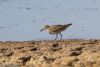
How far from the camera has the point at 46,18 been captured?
82.0 ft

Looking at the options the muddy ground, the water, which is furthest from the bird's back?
the water

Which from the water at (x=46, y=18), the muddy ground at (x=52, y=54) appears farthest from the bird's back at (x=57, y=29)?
the water at (x=46, y=18)

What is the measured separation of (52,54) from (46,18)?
8.84 m

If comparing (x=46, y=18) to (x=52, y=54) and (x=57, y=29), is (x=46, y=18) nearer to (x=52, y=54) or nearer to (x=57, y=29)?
(x=57, y=29)

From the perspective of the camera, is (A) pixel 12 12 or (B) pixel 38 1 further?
(B) pixel 38 1

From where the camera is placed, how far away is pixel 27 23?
24.1 metres

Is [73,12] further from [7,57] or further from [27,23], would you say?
[7,57]

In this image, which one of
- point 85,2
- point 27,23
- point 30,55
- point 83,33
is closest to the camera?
point 30,55

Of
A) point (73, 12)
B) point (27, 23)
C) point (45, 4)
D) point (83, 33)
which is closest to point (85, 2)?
point (45, 4)

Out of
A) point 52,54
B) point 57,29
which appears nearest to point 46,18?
point 57,29

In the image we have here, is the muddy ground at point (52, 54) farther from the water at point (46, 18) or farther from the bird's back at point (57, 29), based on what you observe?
the water at point (46, 18)

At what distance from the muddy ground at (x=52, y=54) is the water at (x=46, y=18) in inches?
125

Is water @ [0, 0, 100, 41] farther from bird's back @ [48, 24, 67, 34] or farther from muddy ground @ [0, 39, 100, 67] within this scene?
muddy ground @ [0, 39, 100, 67]

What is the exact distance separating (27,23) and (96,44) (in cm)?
752
